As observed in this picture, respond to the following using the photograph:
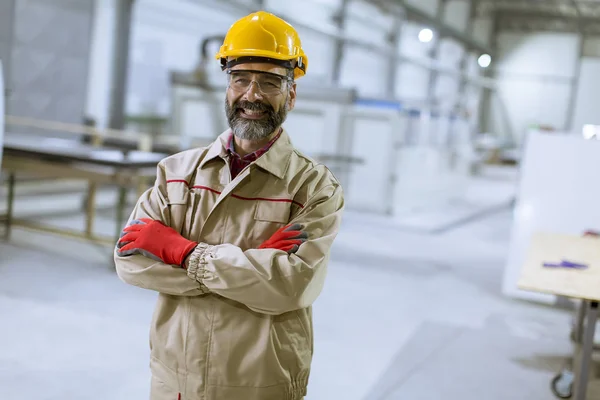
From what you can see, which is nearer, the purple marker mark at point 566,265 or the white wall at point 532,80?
the purple marker mark at point 566,265

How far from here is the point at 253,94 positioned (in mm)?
1829

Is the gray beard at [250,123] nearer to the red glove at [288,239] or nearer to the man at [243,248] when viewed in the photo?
the man at [243,248]

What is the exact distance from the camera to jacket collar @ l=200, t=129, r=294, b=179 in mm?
1843

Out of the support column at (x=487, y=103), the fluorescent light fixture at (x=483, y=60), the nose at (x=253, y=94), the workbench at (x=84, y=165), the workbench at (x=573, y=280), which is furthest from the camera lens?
the support column at (x=487, y=103)

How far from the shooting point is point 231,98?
1860mm

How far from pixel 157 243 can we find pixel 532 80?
2554cm

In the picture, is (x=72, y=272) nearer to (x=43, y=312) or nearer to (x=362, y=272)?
(x=43, y=312)

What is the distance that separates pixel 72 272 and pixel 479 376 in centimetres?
329

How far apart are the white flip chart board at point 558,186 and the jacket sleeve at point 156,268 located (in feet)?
14.6

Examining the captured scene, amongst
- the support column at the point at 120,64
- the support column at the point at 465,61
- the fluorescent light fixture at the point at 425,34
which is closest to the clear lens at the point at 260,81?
the support column at the point at 120,64

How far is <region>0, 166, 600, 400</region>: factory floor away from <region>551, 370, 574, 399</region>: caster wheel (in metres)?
0.06

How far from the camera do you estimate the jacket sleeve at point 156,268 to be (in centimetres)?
179

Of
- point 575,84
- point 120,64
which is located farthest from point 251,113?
point 575,84

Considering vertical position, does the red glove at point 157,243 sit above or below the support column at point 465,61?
below
